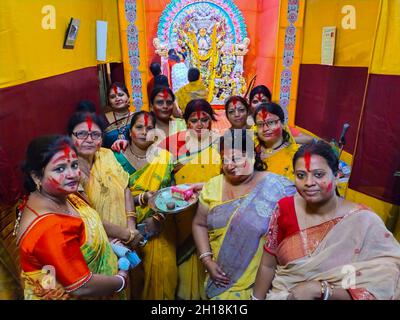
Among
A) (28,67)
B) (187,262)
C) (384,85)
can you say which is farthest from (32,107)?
(384,85)

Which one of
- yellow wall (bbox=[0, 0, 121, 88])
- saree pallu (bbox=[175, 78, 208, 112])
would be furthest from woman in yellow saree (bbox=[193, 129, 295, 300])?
saree pallu (bbox=[175, 78, 208, 112])

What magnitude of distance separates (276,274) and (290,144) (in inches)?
40.1

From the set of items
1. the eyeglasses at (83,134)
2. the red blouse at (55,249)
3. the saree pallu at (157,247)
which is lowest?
the saree pallu at (157,247)

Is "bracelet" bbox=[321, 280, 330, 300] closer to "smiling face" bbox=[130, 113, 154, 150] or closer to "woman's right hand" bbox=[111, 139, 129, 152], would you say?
"smiling face" bbox=[130, 113, 154, 150]

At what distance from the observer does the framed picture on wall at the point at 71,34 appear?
259 cm

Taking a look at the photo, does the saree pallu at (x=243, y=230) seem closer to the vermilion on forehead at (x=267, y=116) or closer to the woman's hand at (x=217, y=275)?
the woman's hand at (x=217, y=275)

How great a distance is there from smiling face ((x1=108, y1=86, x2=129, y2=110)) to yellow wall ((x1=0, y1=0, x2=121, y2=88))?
35cm

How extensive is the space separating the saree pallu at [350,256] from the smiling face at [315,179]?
0.12 metres

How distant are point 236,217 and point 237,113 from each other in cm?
131

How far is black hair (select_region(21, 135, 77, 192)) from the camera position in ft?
4.18

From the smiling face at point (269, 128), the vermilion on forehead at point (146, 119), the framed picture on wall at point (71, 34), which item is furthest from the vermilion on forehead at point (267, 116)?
the framed picture on wall at point (71, 34)

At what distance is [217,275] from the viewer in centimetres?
181

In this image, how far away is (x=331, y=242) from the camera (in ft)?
4.50

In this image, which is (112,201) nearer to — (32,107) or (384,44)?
(32,107)
